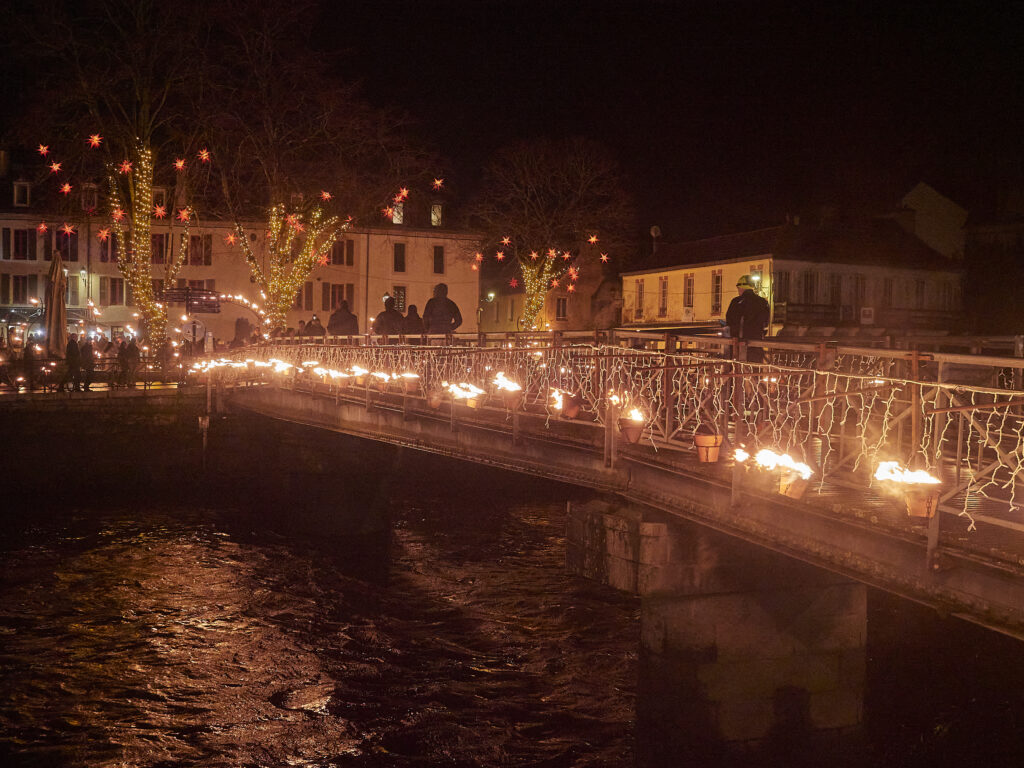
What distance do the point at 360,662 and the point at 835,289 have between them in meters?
42.9

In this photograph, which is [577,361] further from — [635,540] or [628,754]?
[628,754]

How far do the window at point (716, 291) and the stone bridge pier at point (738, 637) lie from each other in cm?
4263

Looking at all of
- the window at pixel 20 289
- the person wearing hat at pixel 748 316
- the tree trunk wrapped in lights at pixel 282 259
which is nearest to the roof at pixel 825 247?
the tree trunk wrapped in lights at pixel 282 259

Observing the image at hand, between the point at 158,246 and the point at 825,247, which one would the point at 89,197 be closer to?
the point at 158,246

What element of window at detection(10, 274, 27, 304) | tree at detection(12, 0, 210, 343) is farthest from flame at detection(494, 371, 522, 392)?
window at detection(10, 274, 27, 304)

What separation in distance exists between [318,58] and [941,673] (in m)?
31.4

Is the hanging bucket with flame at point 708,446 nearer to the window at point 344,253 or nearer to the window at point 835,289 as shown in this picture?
the window at point 835,289

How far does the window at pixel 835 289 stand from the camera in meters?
53.0

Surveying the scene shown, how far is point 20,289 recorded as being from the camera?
197ft

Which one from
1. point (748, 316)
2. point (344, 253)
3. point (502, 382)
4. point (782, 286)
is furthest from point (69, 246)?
point (748, 316)

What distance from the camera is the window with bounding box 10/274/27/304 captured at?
5969cm

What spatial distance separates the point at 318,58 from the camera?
39.2m

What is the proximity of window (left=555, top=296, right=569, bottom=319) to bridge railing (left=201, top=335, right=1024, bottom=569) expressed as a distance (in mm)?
48101

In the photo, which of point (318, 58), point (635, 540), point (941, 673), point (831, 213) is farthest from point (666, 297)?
point (635, 540)
